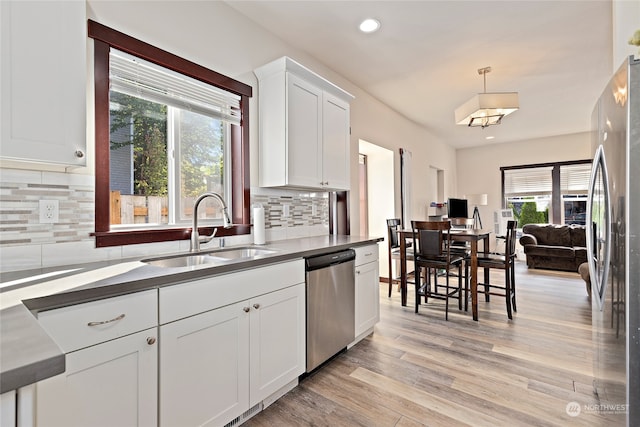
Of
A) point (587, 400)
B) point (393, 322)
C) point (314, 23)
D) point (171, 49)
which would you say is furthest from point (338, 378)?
point (314, 23)

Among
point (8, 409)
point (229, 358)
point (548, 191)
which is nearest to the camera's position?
point (8, 409)

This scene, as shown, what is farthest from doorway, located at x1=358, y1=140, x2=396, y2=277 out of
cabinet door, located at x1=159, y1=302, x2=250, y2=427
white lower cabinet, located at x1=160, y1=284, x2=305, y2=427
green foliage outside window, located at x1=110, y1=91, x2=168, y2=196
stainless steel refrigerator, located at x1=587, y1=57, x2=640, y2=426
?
cabinet door, located at x1=159, y1=302, x2=250, y2=427

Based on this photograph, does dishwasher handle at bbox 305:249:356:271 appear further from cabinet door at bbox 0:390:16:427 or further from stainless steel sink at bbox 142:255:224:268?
cabinet door at bbox 0:390:16:427

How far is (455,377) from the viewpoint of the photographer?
7.00 feet

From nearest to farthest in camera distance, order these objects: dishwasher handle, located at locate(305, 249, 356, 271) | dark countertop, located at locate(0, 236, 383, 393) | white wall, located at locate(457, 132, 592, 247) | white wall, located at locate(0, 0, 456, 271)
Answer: dark countertop, located at locate(0, 236, 383, 393)
white wall, located at locate(0, 0, 456, 271)
dishwasher handle, located at locate(305, 249, 356, 271)
white wall, located at locate(457, 132, 592, 247)

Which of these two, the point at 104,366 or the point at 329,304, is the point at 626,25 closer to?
the point at 329,304

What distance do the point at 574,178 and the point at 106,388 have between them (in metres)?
8.41

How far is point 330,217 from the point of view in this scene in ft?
11.7

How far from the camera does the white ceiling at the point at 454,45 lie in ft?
8.06

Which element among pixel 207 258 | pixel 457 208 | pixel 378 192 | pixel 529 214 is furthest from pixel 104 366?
pixel 529 214

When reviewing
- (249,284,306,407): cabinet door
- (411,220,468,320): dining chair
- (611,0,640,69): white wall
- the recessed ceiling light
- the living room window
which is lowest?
(249,284,306,407): cabinet door

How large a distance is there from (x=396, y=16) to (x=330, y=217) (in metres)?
2.04

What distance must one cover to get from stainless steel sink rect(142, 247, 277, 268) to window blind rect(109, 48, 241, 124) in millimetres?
1013
